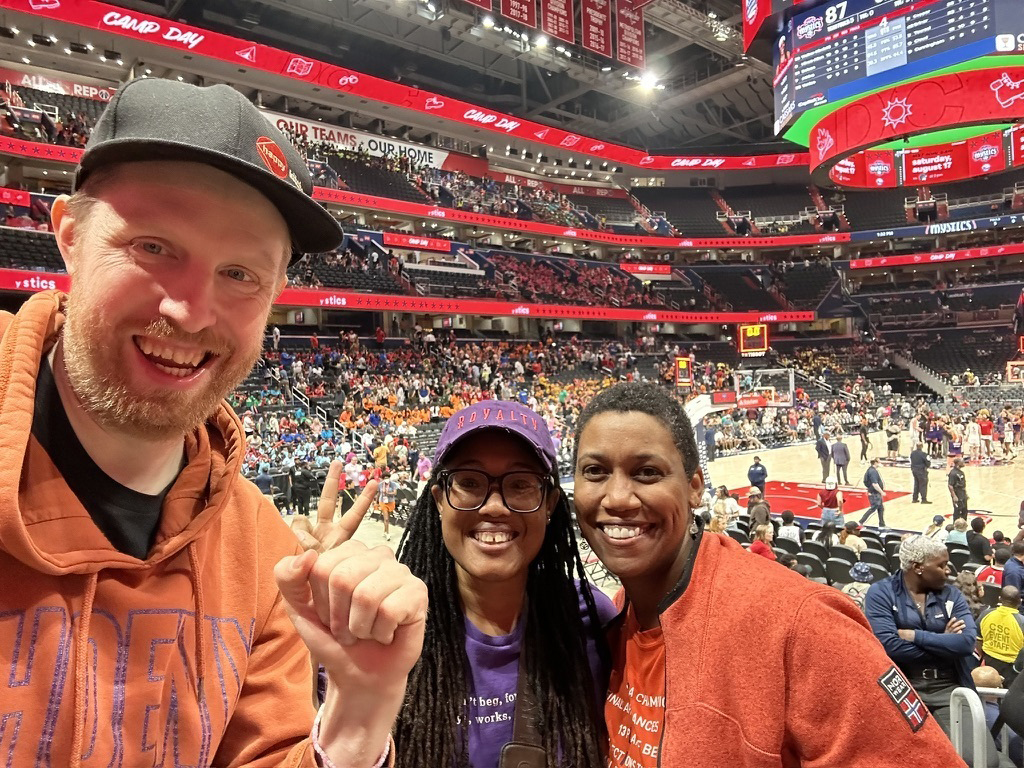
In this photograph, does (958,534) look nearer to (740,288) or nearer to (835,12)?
(835,12)

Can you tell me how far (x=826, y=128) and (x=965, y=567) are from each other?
8769 millimetres

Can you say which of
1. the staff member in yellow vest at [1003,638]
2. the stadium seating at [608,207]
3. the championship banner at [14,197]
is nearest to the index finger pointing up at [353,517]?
the staff member in yellow vest at [1003,638]

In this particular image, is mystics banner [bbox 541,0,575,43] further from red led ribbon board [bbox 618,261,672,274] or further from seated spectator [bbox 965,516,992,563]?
seated spectator [bbox 965,516,992,563]

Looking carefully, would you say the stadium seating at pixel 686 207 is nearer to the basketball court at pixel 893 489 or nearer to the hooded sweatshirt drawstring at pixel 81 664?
the basketball court at pixel 893 489

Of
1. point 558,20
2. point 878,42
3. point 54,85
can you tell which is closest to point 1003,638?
point 878,42

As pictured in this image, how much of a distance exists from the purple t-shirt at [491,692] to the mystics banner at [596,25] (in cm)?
2647

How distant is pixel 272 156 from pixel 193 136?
140 mm

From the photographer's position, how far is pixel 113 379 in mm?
1090

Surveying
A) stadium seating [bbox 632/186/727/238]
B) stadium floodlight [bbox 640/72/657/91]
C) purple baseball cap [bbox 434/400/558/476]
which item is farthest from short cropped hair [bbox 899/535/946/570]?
stadium seating [bbox 632/186/727/238]

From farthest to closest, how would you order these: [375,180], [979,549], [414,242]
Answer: [375,180] < [414,242] < [979,549]

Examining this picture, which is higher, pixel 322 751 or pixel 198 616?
pixel 198 616

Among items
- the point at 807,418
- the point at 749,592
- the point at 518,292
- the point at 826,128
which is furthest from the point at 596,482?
the point at 518,292

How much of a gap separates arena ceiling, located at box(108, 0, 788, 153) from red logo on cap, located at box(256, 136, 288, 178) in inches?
980

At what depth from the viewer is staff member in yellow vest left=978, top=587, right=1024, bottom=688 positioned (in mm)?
4379
